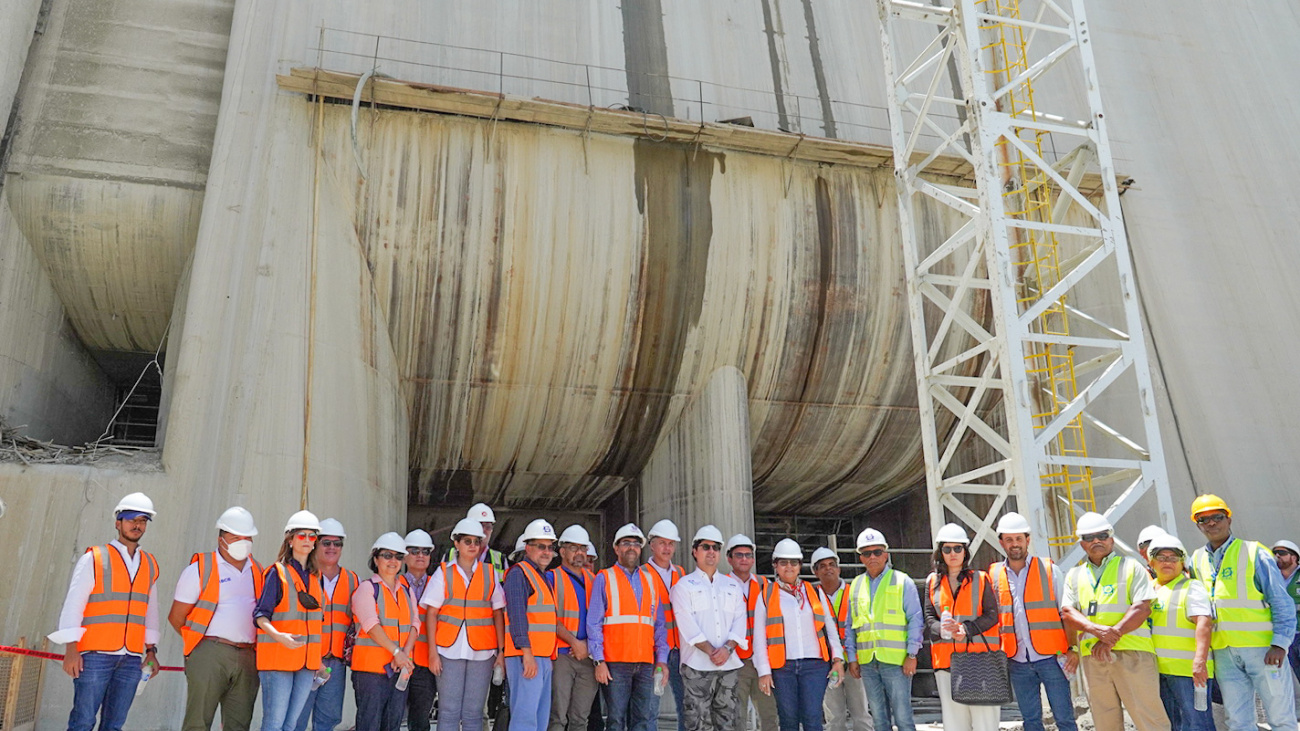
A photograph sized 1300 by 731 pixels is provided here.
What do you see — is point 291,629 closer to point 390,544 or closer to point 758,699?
point 390,544

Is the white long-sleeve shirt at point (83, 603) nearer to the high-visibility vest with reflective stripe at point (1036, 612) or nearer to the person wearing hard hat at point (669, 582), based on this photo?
the person wearing hard hat at point (669, 582)

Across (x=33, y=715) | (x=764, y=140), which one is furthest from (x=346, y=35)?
(x=33, y=715)

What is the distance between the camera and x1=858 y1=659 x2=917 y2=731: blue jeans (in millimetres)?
7297

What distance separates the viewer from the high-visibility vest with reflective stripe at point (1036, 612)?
22.5ft

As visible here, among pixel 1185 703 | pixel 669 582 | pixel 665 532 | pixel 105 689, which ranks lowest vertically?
pixel 1185 703

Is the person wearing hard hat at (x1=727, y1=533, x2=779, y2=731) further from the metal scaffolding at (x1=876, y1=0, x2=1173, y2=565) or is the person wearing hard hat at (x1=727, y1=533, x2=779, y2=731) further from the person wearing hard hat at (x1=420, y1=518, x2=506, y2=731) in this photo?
the metal scaffolding at (x1=876, y1=0, x2=1173, y2=565)

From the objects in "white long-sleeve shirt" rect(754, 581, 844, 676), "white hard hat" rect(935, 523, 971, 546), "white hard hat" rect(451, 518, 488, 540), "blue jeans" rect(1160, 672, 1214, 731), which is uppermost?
"white hard hat" rect(451, 518, 488, 540)

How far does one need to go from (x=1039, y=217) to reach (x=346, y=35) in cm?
1050

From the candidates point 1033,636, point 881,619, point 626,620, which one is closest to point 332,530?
point 626,620

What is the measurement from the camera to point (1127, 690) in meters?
6.68

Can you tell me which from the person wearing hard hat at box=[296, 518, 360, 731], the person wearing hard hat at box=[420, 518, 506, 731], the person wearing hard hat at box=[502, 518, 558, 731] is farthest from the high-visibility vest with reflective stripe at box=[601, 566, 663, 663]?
the person wearing hard hat at box=[296, 518, 360, 731]

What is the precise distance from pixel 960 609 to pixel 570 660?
281 centimetres

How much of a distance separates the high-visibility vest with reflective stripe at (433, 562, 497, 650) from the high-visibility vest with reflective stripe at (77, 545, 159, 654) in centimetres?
187

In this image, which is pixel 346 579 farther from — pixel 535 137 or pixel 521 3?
pixel 521 3
